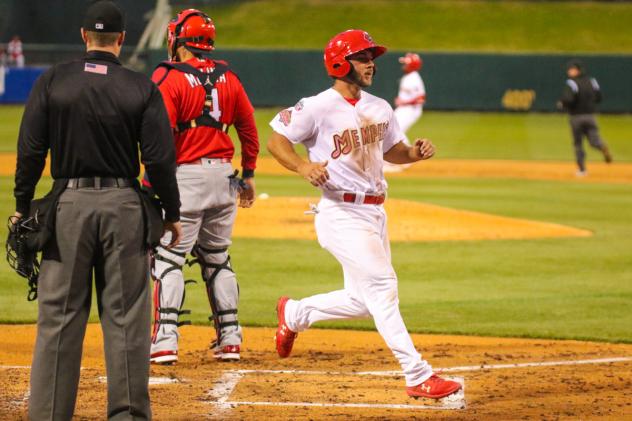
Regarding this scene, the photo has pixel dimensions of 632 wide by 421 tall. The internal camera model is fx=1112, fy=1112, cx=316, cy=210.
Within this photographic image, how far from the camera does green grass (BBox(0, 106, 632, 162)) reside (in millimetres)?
27000

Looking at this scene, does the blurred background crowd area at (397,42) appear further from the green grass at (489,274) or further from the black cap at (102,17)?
the black cap at (102,17)

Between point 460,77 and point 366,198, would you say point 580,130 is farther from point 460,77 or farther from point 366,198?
point 366,198

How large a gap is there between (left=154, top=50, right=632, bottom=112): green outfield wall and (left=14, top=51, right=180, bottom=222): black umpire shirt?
3178 cm

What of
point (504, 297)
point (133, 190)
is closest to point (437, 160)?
point (504, 297)

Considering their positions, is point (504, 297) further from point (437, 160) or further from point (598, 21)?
point (598, 21)

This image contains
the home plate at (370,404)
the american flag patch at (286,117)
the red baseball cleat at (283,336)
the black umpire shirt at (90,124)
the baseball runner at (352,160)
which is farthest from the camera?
the red baseball cleat at (283,336)

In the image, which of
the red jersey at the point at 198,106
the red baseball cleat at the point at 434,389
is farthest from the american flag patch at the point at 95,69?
the red baseball cleat at the point at 434,389

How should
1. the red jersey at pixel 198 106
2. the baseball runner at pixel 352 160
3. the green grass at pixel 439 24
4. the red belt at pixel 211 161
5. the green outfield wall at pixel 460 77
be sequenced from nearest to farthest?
the baseball runner at pixel 352 160, the red jersey at pixel 198 106, the red belt at pixel 211 161, the green outfield wall at pixel 460 77, the green grass at pixel 439 24

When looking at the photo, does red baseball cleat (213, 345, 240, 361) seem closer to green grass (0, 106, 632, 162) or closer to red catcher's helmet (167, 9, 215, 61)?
red catcher's helmet (167, 9, 215, 61)

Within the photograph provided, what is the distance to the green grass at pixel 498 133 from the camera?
88.6 ft

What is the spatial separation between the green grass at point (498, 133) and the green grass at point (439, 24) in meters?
11.7

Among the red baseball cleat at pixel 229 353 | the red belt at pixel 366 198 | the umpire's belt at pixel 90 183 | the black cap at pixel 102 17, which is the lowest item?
the red baseball cleat at pixel 229 353

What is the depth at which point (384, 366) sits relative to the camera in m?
7.16

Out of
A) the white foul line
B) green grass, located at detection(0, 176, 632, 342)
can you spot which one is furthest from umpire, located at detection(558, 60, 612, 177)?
the white foul line
